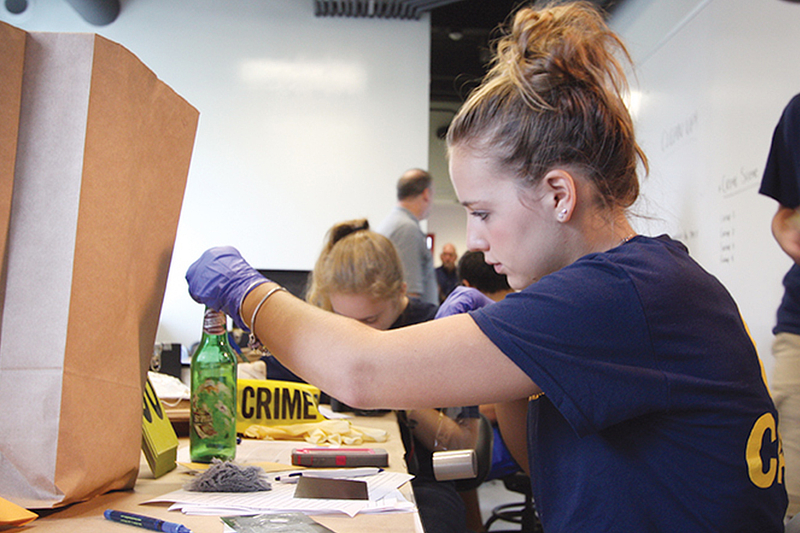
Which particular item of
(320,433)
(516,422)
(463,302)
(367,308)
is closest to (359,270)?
(367,308)

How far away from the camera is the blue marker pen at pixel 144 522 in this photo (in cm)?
57

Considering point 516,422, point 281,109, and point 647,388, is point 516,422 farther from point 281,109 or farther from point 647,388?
point 281,109

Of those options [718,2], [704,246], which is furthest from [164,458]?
[718,2]

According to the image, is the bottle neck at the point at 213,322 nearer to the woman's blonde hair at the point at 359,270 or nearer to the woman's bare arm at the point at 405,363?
the woman's bare arm at the point at 405,363

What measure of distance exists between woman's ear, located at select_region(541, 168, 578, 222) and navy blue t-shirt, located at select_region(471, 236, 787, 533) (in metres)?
0.09

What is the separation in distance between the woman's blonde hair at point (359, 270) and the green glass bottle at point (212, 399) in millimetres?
789

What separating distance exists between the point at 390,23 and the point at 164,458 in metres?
3.91

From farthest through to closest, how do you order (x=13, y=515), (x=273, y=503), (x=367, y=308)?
(x=367, y=308), (x=273, y=503), (x=13, y=515)

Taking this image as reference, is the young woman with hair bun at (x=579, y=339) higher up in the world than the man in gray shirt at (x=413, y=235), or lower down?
lower down

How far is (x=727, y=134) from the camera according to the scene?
2262 millimetres

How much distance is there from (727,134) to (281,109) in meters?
2.84

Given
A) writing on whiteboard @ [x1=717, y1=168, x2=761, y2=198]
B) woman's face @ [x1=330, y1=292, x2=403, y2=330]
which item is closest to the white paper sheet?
woman's face @ [x1=330, y1=292, x2=403, y2=330]

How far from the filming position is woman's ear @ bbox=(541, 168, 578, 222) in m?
0.73

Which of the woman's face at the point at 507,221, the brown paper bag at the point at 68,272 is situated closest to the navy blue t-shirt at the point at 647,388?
the woman's face at the point at 507,221
